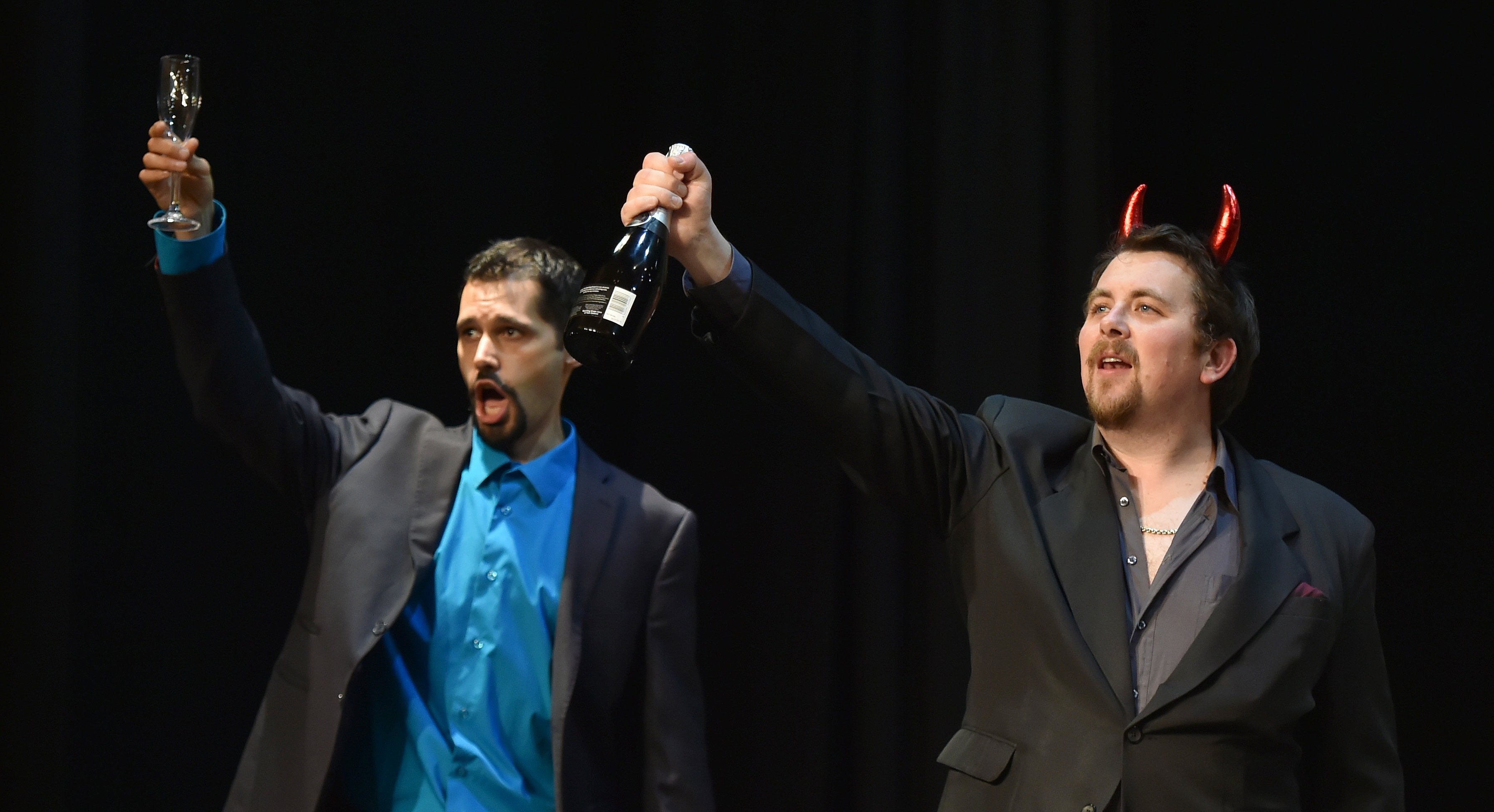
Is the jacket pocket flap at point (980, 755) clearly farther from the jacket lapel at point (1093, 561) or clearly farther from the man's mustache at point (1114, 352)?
the man's mustache at point (1114, 352)

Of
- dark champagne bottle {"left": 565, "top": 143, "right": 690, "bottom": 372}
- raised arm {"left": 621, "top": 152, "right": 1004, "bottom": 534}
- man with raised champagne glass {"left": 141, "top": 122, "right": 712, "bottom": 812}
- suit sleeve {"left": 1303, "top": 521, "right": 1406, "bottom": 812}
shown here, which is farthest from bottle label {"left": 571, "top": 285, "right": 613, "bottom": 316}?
suit sleeve {"left": 1303, "top": 521, "right": 1406, "bottom": 812}

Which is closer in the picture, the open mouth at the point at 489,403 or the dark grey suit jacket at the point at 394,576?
the dark grey suit jacket at the point at 394,576

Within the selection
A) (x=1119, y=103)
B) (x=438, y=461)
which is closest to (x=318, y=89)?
(x=438, y=461)

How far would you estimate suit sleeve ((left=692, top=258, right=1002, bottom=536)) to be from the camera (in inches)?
72.3

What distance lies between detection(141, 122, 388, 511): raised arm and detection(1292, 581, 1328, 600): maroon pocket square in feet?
5.43

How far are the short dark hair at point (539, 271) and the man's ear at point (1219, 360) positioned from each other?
3.96 ft

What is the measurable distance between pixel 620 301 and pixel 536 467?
1028mm

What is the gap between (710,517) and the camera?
3.63 metres

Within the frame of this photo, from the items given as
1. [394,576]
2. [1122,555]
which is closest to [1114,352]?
[1122,555]

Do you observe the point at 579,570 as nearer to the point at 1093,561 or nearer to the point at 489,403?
the point at 489,403

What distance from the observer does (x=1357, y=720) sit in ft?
6.57

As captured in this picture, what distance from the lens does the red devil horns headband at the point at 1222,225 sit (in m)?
2.28

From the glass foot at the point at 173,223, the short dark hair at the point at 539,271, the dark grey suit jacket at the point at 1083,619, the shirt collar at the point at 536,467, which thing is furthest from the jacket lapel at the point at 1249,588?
the glass foot at the point at 173,223

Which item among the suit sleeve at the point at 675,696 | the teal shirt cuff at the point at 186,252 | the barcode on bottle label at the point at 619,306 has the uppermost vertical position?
the teal shirt cuff at the point at 186,252
